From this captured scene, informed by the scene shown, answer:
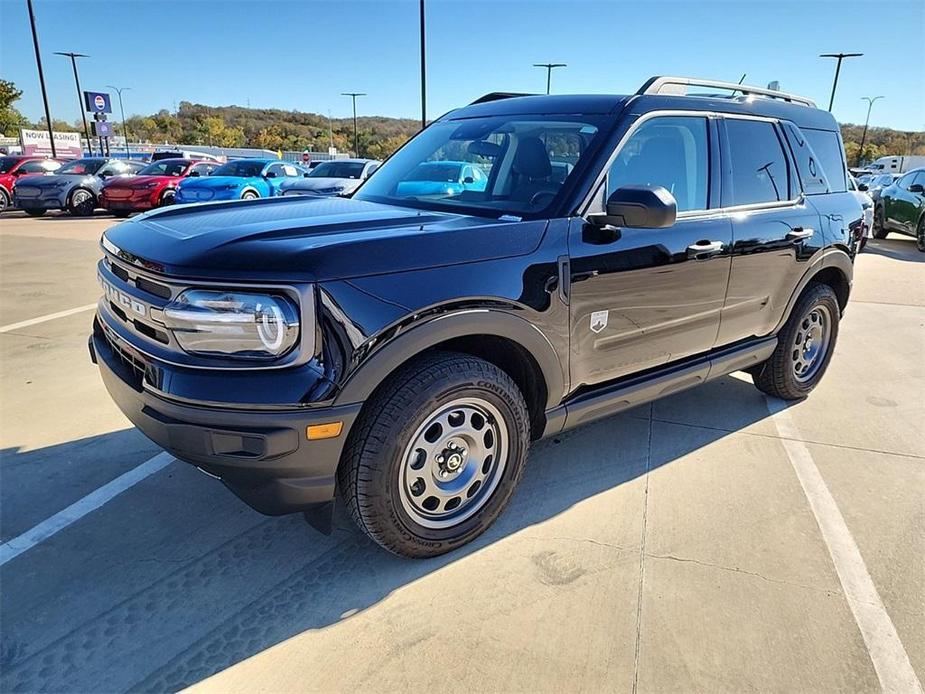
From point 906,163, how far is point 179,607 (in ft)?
172

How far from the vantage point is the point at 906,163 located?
139 feet

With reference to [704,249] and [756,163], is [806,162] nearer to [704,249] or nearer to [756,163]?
[756,163]

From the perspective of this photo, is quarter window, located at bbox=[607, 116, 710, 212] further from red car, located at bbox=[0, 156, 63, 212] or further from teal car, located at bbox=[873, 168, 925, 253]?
red car, located at bbox=[0, 156, 63, 212]

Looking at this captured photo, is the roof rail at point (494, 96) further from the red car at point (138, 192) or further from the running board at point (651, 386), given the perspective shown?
the red car at point (138, 192)

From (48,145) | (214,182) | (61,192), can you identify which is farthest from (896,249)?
(48,145)

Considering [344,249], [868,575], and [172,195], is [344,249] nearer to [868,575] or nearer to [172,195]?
[868,575]

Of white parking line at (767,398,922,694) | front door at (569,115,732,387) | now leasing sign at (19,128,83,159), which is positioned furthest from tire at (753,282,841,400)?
now leasing sign at (19,128,83,159)

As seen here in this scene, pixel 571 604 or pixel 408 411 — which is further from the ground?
pixel 408 411

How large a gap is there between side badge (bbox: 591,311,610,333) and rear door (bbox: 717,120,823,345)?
1047 millimetres

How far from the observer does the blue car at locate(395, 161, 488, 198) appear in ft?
10.7

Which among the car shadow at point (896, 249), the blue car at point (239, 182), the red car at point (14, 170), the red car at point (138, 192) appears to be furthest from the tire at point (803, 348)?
the red car at point (14, 170)

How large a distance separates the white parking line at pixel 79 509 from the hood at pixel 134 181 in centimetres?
1455

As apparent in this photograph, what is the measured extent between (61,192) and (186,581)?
17.1 m

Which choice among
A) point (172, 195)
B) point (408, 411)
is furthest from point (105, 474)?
point (172, 195)
